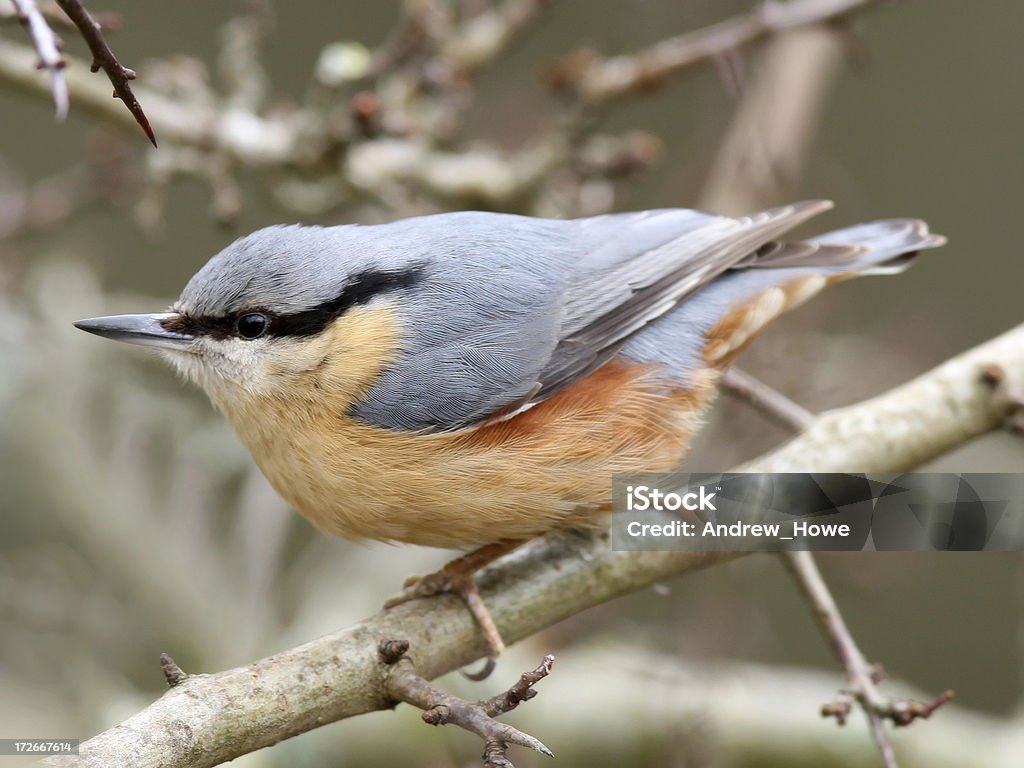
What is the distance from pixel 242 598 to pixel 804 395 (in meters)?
1.87

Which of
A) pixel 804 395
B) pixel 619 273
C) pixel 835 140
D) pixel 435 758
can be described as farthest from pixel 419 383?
pixel 835 140

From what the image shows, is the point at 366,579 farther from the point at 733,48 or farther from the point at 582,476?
the point at 733,48

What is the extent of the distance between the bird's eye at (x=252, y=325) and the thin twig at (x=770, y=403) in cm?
116

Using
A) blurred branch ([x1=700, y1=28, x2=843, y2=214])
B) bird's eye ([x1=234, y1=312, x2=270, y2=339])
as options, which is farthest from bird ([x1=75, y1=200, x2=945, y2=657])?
blurred branch ([x1=700, y1=28, x2=843, y2=214])

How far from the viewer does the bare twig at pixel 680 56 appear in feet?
9.88

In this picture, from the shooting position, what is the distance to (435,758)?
2.74m

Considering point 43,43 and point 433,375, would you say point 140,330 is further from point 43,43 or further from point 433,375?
point 43,43

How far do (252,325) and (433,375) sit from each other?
41 cm

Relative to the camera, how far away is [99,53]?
→ 4.01 ft

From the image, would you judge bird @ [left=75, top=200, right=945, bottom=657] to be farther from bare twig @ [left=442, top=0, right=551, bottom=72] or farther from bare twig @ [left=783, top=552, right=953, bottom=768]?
bare twig @ [left=442, top=0, right=551, bottom=72]

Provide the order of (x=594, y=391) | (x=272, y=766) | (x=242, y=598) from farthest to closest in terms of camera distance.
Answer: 1. (x=242, y=598)
2. (x=272, y=766)
3. (x=594, y=391)

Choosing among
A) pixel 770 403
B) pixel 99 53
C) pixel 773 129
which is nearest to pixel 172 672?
pixel 99 53

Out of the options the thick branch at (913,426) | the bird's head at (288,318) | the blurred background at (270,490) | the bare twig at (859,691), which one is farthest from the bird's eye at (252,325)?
the bare twig at (859,691)

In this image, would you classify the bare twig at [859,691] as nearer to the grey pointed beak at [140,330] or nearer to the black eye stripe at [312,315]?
the black eye stripe at [312,315]
